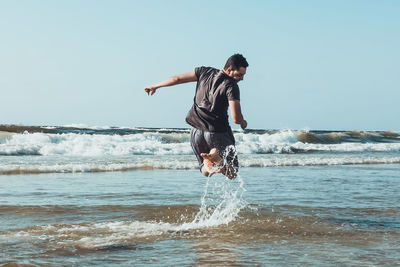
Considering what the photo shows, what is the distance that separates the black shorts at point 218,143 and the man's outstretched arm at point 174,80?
591 millimetres

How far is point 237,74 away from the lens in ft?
16.8

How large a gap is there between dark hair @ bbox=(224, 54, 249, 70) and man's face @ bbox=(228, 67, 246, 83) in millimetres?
32

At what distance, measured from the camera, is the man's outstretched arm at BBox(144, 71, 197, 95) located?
5559mm

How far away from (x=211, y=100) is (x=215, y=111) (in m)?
0.14

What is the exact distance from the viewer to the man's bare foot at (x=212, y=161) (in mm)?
5586

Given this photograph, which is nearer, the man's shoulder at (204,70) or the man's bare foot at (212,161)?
the man's shoulder at (204,70)

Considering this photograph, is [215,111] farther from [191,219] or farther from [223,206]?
[223,206]

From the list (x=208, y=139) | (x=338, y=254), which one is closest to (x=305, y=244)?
(x=338, y=254)

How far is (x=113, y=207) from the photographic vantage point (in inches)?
282

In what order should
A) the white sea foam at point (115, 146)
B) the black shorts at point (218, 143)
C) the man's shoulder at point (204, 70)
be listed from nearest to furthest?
the man's shoulder at point (204, 70), the black shorts at point (218, 143), the white sea foam at point (115, 146)

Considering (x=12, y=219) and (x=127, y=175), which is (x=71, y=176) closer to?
(x=127, y=175)

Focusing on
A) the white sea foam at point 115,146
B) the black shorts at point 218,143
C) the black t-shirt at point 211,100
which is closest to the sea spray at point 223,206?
the black shorts at point 218,143

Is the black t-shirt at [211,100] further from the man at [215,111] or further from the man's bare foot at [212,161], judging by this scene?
the man's bare foot at [212,161]

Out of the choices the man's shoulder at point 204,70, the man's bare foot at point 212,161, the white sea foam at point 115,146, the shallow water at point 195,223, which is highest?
the man's shoulder at point 204,70
